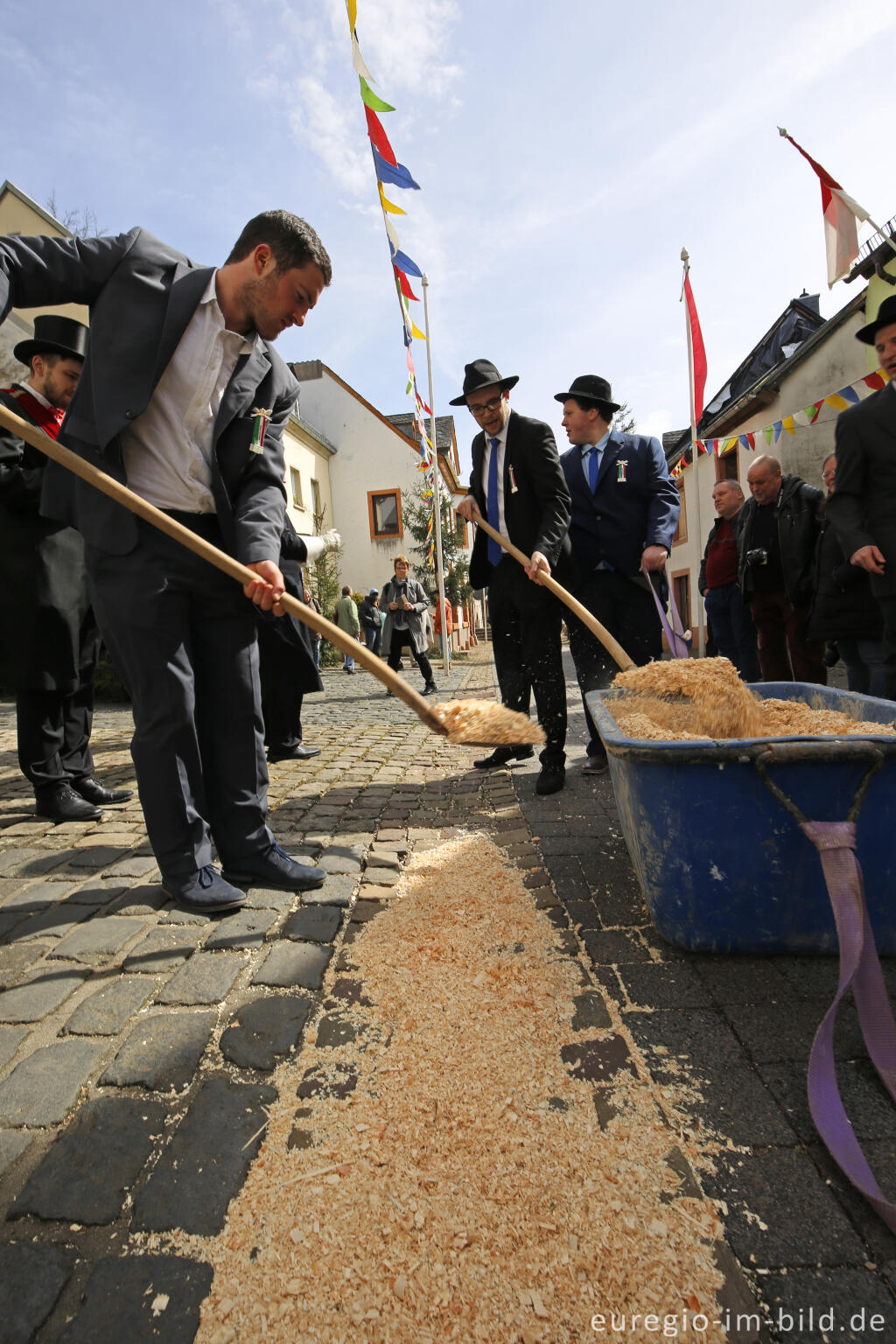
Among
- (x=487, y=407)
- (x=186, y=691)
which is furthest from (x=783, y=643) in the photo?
(x=186, y=691)

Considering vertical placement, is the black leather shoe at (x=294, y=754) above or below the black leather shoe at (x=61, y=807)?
below

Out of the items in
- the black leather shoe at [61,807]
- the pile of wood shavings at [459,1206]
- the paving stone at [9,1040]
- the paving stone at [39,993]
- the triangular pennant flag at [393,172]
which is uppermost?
the triangular pennant flag at [393,172]

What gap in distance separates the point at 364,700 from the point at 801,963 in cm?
763

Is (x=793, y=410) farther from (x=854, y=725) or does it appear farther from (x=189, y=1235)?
(x=189, y=1235)

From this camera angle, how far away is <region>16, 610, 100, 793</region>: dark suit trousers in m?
3.56

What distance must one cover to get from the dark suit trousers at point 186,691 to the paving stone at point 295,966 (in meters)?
0.51

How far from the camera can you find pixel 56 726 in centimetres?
362

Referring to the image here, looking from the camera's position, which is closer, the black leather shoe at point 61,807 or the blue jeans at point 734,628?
the black leather shoe at point 61,807

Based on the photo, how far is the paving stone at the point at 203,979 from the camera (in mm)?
1924

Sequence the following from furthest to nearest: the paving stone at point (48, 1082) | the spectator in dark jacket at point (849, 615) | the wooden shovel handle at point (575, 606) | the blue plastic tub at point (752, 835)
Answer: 1. the spectator in dark jacket at point (849, 615)
2. the wooden shovel handle at point (575, 606)
3. the blue plastic tub at point (752, 835)
4. the paving stone at point (48, 1082)

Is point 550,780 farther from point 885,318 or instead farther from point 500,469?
point 885,318

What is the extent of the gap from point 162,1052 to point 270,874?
100 cm

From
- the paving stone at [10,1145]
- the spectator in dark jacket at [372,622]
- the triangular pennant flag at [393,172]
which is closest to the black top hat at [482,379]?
the paving stone at [10,1145]

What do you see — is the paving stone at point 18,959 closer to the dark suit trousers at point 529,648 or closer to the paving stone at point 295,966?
the paving stone at point 295,966
